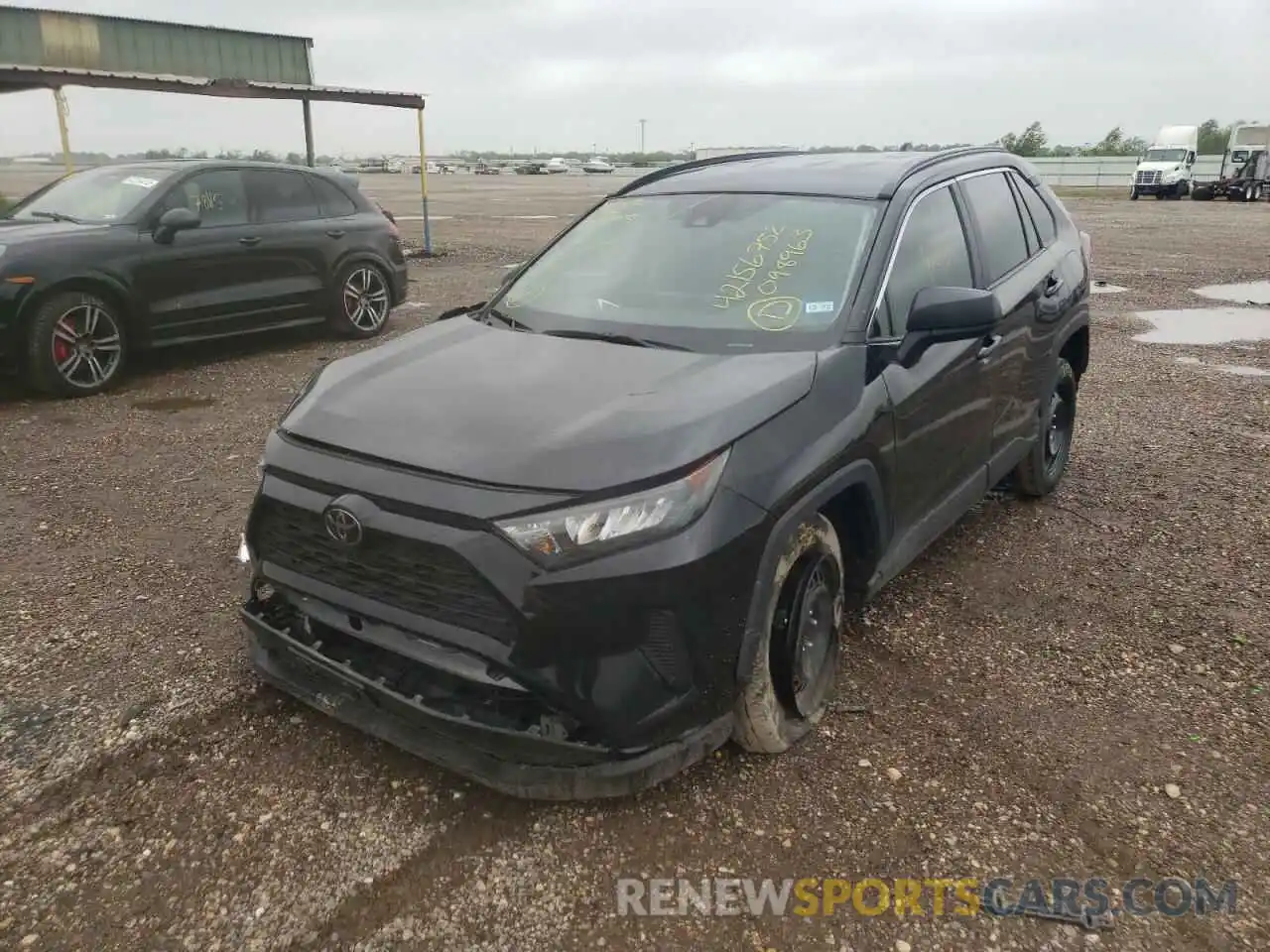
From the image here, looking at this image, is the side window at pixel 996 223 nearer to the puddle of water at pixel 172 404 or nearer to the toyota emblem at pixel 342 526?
the toyota emblem at pixel 342 526

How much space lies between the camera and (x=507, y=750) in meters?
2.41

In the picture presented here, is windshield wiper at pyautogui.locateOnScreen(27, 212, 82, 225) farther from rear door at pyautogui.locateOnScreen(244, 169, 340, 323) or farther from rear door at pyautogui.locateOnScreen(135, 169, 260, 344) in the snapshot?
rear door at pyautogui.locateOnScreen(244, 169, 340, 323)

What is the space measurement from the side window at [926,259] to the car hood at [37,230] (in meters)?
6.24

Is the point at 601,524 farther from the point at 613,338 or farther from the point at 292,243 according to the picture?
the point at 292,243

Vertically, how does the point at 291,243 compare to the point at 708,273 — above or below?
below

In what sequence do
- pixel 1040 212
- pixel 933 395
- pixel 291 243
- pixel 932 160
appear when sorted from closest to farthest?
pixel 933 395
pixel 932 160
pixel 1040 212
pixel 291 243

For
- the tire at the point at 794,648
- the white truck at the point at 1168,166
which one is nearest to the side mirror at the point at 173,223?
the tire at the point at 794,648

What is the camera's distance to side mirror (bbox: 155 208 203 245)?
24.0 feet

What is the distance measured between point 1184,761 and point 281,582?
9.18 ft

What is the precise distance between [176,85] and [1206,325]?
12.5 meters

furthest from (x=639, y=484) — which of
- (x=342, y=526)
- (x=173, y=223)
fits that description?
(x=173, y=223)

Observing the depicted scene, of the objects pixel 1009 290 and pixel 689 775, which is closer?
pixel 689 775

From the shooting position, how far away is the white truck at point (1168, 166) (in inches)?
1491

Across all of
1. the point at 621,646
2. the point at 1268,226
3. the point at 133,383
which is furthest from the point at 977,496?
the point at 1268,226
